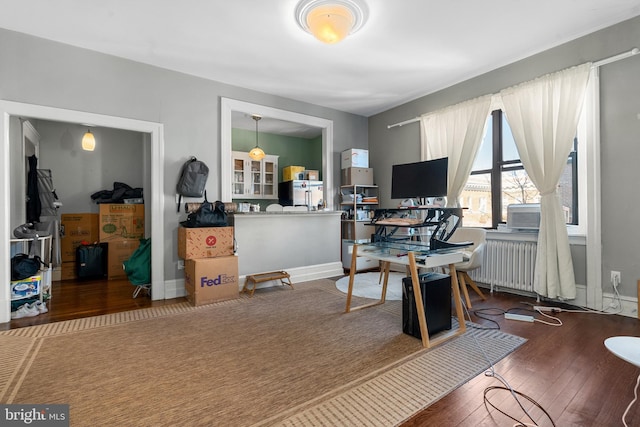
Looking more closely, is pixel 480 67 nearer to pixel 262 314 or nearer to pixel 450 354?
pixel 450 354

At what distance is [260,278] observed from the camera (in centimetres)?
371

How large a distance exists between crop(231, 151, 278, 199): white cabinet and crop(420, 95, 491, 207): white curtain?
11.3 ft

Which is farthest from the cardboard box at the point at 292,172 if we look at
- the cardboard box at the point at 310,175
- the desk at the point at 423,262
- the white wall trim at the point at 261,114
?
the desk at the point at 423,262

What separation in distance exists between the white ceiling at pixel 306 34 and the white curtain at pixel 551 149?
48 centimetres

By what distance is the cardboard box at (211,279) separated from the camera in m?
3.25

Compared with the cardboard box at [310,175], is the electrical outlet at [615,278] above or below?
below

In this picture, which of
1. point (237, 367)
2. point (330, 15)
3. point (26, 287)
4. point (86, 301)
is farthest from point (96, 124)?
point (237, 367)

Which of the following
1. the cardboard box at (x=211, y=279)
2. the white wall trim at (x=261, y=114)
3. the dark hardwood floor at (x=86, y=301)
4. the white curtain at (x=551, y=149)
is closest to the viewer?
the dark hardwood floor at (x=86, y=301)

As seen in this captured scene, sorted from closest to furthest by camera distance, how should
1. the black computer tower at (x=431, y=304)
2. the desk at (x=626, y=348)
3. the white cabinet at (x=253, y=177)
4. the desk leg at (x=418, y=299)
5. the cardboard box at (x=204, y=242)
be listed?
1. the desk at (x=626, y=348)
2. the desk leg at (x=418, y=299)
3. the black computer tower at (x=431, y=304)
4. the cardboard box at (x=204, y=242)
5. the white cabinet at (x=253, y=177)

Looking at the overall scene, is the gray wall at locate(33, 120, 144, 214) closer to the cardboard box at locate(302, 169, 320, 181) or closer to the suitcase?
the suitcase

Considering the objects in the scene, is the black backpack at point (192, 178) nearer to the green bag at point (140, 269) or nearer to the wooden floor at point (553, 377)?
the green bag at point (140, 269)

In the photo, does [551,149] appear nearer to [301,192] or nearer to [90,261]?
[301,192]

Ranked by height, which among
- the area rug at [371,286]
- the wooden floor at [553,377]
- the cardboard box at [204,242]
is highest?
the cardboard box at [204,242]

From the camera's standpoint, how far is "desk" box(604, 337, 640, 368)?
101 cm
